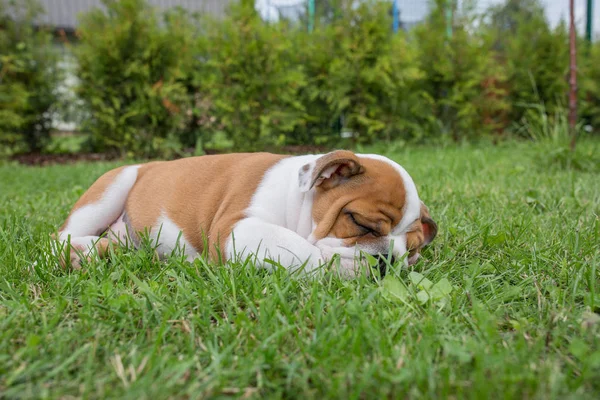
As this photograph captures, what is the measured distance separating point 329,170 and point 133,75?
24.9ft

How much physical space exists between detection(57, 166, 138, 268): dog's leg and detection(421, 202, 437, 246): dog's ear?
6.43 ft

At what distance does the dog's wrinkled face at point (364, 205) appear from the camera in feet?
8.99

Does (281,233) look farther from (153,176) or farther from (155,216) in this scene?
(153,176)

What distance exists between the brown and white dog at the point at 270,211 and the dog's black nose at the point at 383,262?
0.13 ft

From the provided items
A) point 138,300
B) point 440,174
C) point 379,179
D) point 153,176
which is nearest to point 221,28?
point 440,174

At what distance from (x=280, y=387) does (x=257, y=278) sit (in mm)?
870

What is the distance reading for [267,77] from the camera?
9562 mm

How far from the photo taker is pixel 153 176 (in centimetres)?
371

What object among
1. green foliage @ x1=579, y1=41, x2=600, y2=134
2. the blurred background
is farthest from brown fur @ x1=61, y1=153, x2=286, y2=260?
green foliage @ x1=579, y1=41, x2=600, y2=134

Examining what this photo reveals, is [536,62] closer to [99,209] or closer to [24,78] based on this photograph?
[24,78]

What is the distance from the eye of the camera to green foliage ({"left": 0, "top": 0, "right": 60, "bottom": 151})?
379 inches

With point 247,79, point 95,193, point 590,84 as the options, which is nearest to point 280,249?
point 95,193

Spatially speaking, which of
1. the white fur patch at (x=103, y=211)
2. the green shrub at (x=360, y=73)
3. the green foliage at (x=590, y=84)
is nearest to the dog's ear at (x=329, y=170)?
the white fur patch at (x=103, y=211)

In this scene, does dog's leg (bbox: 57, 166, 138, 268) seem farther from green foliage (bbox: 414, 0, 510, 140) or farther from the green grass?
green foliage (bbox: 414, 0, 510, 140)
